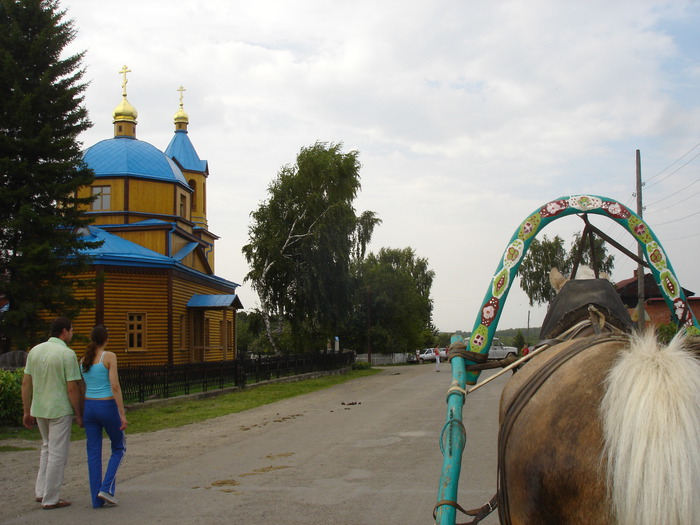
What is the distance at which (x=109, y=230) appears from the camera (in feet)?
105

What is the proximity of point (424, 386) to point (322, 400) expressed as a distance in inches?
245

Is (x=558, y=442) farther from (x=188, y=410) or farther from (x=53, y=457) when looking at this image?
(x=188, y=410)

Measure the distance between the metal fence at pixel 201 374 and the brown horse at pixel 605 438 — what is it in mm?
15928

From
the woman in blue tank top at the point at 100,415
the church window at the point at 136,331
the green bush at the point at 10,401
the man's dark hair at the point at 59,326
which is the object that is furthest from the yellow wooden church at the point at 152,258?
the woman in blue tank top at the point at 100,415

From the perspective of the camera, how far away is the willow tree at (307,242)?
122 ft

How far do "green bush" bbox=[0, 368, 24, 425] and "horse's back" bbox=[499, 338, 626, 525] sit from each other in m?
12.9

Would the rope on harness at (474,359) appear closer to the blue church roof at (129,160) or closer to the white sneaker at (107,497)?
the white sneaker at (107,497)

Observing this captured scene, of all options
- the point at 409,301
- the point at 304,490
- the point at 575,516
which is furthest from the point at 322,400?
the point at 409,301

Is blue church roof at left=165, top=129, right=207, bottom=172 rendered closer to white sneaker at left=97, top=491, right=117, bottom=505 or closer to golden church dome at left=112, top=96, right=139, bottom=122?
golden church dome at left=112, top=96, right=139, bottom=122

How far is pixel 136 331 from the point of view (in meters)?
28.7

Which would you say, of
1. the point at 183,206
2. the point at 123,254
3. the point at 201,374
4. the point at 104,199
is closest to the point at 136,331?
the point at 123,254

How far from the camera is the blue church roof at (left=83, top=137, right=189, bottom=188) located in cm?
3247

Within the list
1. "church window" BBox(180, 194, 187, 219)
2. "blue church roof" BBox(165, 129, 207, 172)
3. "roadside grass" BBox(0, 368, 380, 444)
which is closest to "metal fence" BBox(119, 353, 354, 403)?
"roadside grass" BBox(0, 368, 380, 444)

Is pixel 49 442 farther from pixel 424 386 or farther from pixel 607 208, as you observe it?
pixel 424 386
